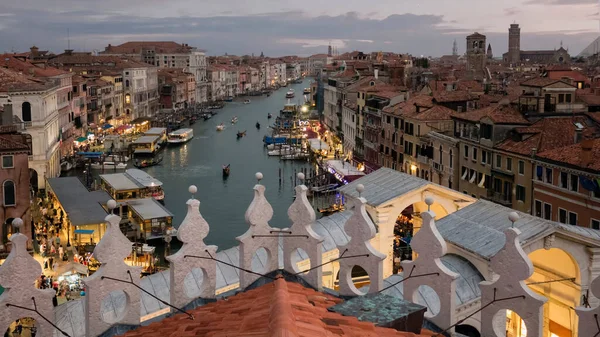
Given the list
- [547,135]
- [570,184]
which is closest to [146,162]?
[547,135]

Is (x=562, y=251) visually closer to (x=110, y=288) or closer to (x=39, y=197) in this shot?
(x=110, y=288)

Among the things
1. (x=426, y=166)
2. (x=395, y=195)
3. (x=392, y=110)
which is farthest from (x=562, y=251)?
(x=392, y=110)

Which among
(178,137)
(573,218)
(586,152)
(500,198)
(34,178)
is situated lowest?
(178,137)

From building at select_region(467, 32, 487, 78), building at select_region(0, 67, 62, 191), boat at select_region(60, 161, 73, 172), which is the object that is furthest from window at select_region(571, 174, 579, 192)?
building at select_region(467, 32, 487, 78)

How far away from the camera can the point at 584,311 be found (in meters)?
3.94

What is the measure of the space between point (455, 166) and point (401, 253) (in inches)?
228

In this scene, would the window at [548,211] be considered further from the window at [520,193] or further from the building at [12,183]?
the building at [12,183]

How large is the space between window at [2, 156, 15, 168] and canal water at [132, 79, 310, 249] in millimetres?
6211

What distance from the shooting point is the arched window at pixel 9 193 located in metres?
16.6

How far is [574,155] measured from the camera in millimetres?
15445

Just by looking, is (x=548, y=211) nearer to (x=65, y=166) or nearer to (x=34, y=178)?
(x=34, y=178)

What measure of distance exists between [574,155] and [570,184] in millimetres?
684

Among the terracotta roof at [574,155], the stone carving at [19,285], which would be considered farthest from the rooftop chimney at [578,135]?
the stone carving at [19,285]

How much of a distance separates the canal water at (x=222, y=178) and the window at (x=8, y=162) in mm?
6211
